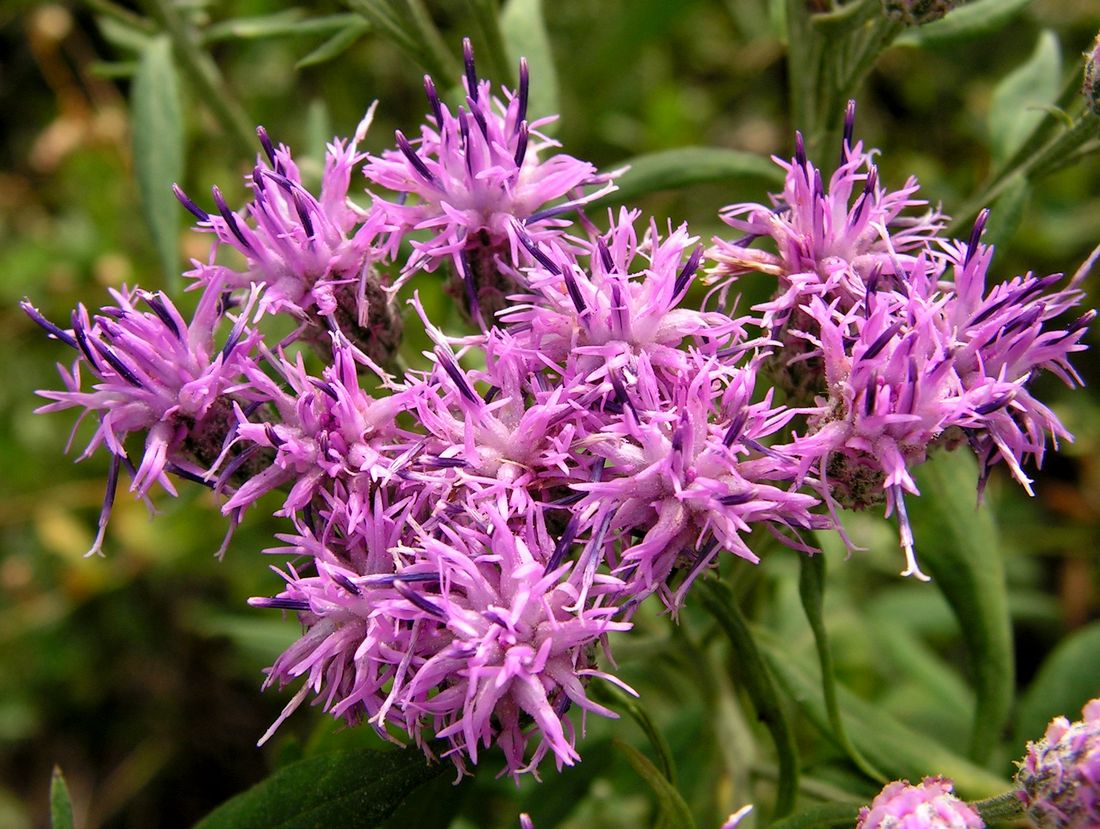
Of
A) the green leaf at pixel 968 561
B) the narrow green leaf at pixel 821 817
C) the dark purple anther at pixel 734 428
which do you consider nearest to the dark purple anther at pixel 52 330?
the dark purple anther at pixel 734 428

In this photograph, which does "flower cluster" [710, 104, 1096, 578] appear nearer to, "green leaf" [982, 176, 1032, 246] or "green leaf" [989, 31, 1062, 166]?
"green leaf" [982, 176, 1032, 246]

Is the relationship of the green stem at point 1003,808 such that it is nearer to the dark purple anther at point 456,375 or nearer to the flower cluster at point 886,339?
the flower cluster at point 886,339

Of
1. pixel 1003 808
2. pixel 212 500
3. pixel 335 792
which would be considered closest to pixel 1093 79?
pixel 1003 808

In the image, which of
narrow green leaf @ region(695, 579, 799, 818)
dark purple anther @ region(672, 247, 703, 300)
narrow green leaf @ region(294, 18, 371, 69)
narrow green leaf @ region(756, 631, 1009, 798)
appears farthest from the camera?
narrow green leaf @ region(294, 18, 371, 69)

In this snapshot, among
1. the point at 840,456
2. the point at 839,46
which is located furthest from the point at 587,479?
the point at 839,46

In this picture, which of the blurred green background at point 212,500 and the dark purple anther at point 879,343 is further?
the blurred green background at point 212,500

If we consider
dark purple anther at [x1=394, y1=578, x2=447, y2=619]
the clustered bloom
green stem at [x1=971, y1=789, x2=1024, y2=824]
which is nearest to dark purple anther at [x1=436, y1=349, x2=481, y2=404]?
the clustered bloom

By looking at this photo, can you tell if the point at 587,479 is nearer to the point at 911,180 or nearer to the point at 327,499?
the point at 327,499
